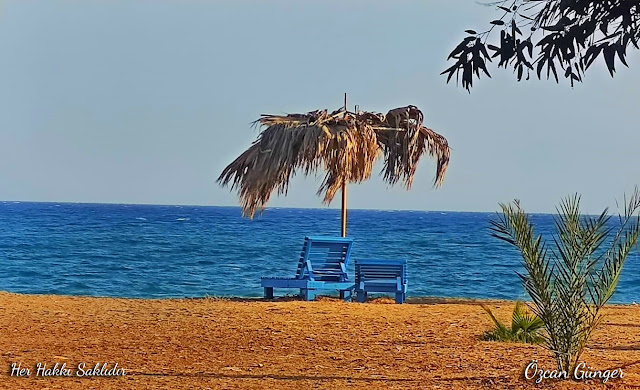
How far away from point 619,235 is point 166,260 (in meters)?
23.6

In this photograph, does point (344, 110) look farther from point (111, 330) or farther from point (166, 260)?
point (166, 260)

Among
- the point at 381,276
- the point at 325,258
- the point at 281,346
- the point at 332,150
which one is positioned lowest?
the point at 281,346

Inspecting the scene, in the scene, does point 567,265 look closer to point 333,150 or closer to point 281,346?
point 281,346

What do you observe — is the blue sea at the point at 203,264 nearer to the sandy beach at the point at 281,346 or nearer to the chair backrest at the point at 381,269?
the chair backrest at the point at 381,269

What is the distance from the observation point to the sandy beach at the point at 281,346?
5.81 m

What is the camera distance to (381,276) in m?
10.8

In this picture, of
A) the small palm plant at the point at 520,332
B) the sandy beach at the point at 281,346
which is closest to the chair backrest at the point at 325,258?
the sandy beach at the point at 281,346

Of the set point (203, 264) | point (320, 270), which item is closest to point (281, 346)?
point (320, 270)

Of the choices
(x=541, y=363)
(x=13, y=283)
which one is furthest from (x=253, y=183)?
(x=13, y=283)

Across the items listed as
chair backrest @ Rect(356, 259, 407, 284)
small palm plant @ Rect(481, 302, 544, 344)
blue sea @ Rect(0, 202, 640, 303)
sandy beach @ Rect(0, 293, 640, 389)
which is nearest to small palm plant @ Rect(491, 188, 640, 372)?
sandy beach @ Rect(0, 293, 640, 389)

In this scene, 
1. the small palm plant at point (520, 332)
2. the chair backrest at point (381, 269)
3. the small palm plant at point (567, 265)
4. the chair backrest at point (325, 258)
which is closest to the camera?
the small palm plant at point (567, 265)

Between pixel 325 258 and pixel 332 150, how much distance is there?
53.2 inches

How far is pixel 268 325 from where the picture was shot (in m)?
8.17

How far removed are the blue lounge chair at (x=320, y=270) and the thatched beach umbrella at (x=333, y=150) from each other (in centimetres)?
85
